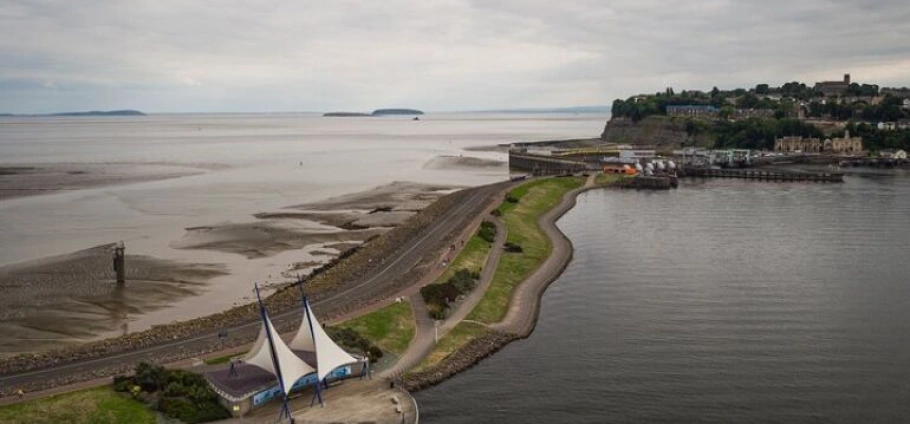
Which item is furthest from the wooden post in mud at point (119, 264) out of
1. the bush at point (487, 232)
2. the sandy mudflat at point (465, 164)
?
the sandy mudflat at point (465, 164)

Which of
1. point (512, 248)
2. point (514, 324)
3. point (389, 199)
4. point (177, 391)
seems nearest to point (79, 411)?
point (177, 391)

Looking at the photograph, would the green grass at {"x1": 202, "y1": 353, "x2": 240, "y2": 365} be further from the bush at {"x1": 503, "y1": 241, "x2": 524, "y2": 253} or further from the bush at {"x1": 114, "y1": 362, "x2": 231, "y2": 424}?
the bush at {"x1": 503, "y1": 241, "x2": 524, "y2": 253}

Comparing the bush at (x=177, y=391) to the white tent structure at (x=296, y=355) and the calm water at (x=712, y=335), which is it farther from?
the calm water at (x=712, y=335)

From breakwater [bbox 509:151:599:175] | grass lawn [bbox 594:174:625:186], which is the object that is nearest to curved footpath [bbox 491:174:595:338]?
grass lawn [bbox 594:174:625:186]

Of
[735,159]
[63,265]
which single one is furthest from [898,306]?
[735,159]

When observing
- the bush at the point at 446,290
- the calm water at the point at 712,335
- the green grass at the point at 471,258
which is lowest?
the calm water at the point at 712,335

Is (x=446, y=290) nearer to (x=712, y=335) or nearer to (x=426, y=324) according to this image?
(x=426, y=324)
